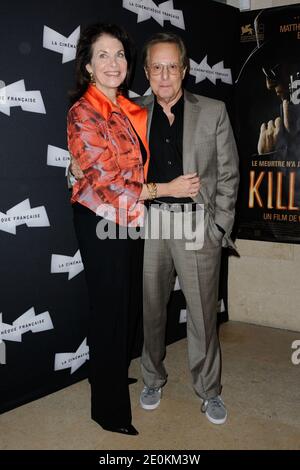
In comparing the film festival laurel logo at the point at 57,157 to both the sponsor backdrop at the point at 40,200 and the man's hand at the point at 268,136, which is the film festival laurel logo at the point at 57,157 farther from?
the man's hand at the point at 268,136

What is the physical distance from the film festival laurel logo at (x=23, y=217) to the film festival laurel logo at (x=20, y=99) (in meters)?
Answer: 0.45

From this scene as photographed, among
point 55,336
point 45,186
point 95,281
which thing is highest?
point 45,186

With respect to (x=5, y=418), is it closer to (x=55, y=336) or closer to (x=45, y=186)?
(x=55, y=336)

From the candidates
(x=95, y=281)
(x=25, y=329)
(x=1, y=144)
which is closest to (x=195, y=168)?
(x=95, y=281)

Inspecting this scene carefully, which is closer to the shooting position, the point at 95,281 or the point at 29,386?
the point at 95,281

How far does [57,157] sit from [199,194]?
78cm

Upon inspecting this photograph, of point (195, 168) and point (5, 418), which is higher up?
point (195, 168)

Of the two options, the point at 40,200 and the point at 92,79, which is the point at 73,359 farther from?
the point at 92,79

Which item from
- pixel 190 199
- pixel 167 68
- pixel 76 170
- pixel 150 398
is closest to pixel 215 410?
pixel 150 398

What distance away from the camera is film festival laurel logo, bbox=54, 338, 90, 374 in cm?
275

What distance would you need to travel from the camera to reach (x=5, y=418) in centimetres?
245

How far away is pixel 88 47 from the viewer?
2.09 m
